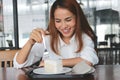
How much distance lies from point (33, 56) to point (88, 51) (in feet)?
1.03

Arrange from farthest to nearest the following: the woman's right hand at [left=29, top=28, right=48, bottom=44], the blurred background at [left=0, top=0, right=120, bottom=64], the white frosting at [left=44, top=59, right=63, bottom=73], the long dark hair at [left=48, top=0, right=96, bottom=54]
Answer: the blurred background at [left=0, top=0, right=120, bottom=64] < the long dark hair at [left=48, top=0, right=96, bottom=54] < the woman's right hand at [left=29, top=28, right=48, bottom=44] < the white frosting at [left=44, top=59, right=63, bottom=73]

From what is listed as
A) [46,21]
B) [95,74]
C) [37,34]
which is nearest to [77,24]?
[37,34]

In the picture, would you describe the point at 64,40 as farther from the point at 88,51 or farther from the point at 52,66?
the point at 52,66

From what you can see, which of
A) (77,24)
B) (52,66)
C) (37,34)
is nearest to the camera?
(52,66)

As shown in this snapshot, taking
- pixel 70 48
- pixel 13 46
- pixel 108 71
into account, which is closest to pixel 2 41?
pixel 13 46

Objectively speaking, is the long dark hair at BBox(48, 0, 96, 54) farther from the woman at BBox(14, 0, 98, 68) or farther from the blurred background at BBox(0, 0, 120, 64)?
the blurred background at BBox(0, 0, 120, 64)

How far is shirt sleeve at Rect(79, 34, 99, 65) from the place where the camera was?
1.35m

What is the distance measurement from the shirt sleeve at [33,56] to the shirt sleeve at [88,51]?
0.85ft

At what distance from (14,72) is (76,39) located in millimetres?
409

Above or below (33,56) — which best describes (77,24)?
above

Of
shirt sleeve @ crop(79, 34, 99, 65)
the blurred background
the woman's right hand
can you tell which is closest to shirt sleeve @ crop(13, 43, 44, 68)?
the woman's right hand

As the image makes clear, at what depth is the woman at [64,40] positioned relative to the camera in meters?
1.37

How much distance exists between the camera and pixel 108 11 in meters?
Result: 3.94

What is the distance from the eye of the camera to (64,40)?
151cm
